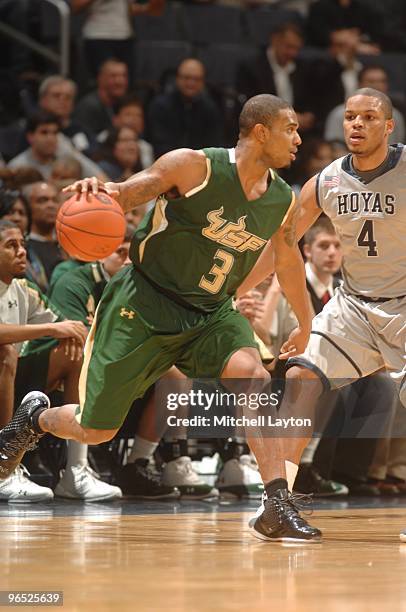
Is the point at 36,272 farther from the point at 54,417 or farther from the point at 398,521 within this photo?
the point at 398,521

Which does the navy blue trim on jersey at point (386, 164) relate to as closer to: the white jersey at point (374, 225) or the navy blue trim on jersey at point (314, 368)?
the white jersey at point (374, 225)

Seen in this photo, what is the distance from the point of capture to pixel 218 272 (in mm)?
5520

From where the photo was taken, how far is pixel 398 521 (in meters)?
6.40

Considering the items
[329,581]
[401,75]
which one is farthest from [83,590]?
[401,75]

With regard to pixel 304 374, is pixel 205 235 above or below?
above

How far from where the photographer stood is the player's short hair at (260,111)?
5.51 metres

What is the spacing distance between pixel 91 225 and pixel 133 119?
6.24 m

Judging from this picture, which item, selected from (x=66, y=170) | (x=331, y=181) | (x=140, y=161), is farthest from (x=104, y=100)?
(x=331, y=181)

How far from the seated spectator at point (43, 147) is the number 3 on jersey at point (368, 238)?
14.1 ft

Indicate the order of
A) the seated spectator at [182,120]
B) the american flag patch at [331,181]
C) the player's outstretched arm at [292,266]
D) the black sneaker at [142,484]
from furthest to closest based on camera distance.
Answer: the seated spectator at [182,120]
the black sneaker at [142,484]
the american flag patch at [331,181]
the player's outstretched arm at [292,266]

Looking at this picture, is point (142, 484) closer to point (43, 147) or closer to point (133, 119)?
point (43, 147)

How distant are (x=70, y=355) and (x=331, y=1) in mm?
7793

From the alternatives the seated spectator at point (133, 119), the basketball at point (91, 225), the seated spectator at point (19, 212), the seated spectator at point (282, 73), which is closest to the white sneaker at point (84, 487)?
the seated spectator at point (19, 212)

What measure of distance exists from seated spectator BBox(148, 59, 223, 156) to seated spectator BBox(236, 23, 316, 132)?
768mm
